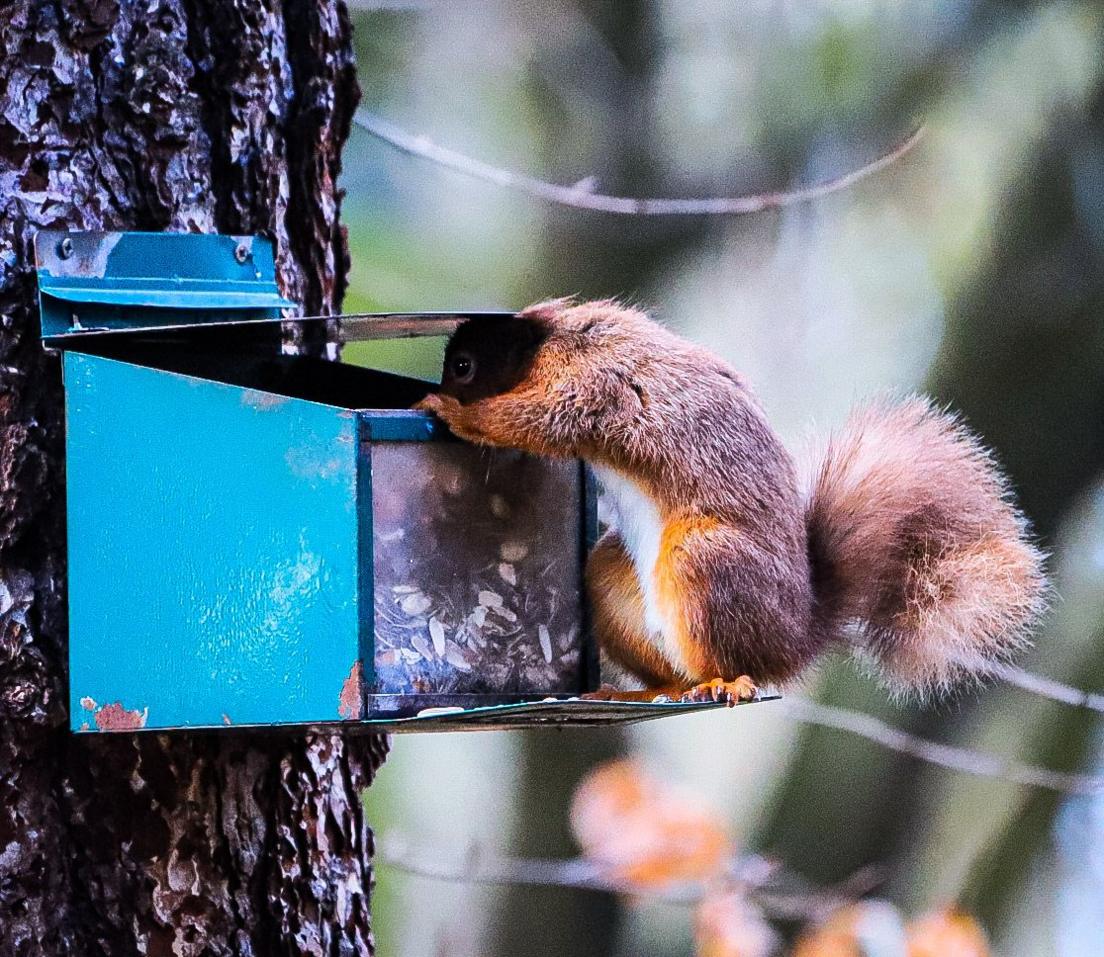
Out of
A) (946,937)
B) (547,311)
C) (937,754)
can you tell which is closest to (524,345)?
(547,311)

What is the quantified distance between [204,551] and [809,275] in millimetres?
2487

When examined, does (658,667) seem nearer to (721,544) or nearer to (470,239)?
(721,544)

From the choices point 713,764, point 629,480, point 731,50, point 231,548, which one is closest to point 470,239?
point 731,50

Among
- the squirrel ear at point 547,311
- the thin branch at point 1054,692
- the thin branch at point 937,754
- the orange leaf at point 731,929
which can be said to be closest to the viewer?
the squirrel ear at point 547,311

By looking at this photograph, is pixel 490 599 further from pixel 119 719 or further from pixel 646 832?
pixel 646 832

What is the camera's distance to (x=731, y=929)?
383 cm

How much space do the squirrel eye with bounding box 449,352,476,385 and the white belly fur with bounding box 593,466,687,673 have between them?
7.7 inches

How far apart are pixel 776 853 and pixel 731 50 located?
2.11 metres

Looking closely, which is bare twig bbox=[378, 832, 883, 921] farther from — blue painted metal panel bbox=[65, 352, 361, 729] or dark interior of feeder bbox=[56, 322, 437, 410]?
blue painted metal panel bbox=[65, 352, 361, 729]

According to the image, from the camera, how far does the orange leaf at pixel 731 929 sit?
3.80m

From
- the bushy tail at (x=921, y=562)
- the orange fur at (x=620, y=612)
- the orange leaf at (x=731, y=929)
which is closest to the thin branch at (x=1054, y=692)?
the bushy tail at (x=921, y=562)

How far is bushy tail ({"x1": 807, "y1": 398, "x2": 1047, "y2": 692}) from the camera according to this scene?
6.66 feet

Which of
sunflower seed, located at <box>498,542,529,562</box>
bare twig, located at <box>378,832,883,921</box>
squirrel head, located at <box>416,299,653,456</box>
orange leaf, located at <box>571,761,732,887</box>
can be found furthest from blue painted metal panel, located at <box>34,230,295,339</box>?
orange leaf, located at <box>571,761,732,887</box>

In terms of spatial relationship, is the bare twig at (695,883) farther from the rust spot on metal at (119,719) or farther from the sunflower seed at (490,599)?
the rust spot on metal at (119,719)
